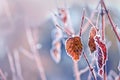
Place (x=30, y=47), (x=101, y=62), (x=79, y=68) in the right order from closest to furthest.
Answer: (x=101, y=62) → (x=79, y=68) → (x=30, y=47)

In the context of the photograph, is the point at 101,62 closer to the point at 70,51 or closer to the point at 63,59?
the point at 70,51

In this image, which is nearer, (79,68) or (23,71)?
(79,68)

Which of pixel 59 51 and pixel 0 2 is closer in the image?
pixel 59 51

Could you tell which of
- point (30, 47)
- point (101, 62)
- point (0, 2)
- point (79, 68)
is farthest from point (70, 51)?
point (0, 2)

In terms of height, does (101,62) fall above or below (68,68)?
below

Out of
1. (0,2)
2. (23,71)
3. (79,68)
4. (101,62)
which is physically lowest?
(101,62)

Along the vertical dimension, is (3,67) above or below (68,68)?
above

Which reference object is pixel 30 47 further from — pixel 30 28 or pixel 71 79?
pixel 71 79

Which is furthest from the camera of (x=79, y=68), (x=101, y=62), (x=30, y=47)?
(x=30, y=47)

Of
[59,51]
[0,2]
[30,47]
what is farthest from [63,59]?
[0,2]
